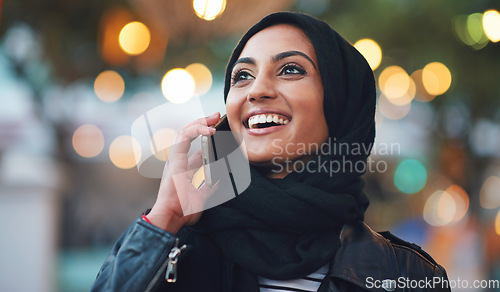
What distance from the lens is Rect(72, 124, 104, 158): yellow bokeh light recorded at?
12086 millimetres

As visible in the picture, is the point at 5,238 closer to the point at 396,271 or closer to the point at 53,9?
the point at 53,9

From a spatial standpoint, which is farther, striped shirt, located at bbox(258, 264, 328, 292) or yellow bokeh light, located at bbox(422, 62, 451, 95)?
yellow bokeh light, located at bbox(422, 62, 451, 95)

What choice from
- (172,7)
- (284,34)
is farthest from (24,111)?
(284,34)

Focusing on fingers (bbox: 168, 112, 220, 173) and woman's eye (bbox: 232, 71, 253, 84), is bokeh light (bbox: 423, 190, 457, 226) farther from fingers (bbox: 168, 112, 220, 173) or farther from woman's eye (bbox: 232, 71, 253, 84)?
fingers (bbox: 168, 112, 220, 173)

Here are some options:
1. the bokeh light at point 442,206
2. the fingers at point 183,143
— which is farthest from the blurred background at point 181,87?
the bokeh light at point 442,206

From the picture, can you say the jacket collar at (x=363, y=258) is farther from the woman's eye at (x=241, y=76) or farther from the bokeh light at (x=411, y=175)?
the bokeh light at (x=411, y=175)

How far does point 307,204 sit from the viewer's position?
5.42 ft

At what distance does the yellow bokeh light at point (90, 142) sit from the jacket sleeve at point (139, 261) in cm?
1096

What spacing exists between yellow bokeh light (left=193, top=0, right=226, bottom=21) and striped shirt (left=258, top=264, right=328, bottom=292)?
2.37 m

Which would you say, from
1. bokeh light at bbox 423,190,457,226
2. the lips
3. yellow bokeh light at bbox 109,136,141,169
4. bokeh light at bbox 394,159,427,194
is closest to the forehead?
the lips

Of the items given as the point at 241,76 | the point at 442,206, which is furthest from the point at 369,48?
the point at 442,206

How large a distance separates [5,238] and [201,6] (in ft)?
13.9

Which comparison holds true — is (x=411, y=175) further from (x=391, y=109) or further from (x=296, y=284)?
(x=296, y=284)

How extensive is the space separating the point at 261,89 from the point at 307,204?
1.50ft
